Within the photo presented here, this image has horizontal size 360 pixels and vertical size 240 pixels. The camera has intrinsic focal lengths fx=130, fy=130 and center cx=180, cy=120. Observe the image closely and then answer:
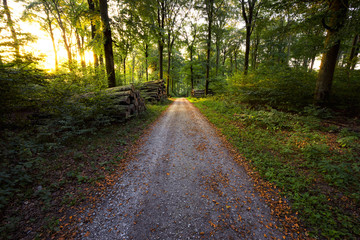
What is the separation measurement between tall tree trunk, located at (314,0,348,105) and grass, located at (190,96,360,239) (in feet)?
3.78

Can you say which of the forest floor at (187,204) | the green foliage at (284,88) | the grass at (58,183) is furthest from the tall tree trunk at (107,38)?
the green foliage at (284,88)

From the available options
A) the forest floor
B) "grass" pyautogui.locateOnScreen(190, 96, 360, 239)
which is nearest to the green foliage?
"grass" pyautogui.locateOnScreen(190, 96, 360, 239)

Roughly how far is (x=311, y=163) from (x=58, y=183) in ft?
23.1

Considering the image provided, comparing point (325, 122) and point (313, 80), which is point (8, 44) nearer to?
point (325, 122)

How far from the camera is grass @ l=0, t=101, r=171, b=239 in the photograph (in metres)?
2.29

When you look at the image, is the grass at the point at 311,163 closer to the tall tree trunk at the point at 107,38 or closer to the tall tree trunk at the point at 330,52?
the tall tree trunk at the point at 330,52

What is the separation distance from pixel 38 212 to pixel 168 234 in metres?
2.60

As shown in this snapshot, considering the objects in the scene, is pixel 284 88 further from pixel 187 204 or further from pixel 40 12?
pixel 40 12

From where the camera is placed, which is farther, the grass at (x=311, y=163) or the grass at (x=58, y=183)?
the grass at (x=311, y=163)

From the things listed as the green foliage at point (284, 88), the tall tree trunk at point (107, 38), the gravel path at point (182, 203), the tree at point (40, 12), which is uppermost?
Result: the tree at point (40, 12)

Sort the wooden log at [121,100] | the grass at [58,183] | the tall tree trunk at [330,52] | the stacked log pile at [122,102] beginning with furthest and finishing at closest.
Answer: the wooden log at [121,100], the stacked log pile at [122,102], the tall tree trunk at [330,52], the grass at [58,183]

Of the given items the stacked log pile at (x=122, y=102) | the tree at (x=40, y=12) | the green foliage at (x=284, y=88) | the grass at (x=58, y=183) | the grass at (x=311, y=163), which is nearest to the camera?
the grass at (x=58, y=183)

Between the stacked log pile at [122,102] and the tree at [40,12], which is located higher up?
the tree at [40,12]

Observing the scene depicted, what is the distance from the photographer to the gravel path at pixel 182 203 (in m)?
2.32
